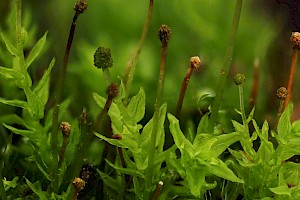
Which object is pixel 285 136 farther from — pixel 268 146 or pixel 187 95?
pixel 187 95

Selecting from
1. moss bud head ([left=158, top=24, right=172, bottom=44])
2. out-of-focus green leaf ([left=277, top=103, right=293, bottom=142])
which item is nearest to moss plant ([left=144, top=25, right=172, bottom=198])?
moss bud head ([left=158, top=24, right=172, bottom=44])

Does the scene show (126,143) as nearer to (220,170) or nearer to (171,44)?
(220,170)

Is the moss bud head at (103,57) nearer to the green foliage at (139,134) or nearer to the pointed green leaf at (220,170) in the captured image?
the green foliage at (139,134)

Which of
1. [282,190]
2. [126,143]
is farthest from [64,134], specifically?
[282,190]

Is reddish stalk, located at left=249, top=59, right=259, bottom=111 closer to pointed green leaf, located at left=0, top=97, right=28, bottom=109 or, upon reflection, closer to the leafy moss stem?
the leafy moss stem

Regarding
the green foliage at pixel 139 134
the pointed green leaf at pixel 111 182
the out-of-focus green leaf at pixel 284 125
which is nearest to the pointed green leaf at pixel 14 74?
the green foliage at pixel 139 134

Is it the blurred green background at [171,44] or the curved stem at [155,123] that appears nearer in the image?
the curved stem at [155,123]

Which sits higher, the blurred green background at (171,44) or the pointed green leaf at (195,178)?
the blurred green background at (171,44)

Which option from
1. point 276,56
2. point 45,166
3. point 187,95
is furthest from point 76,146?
point 276,56
